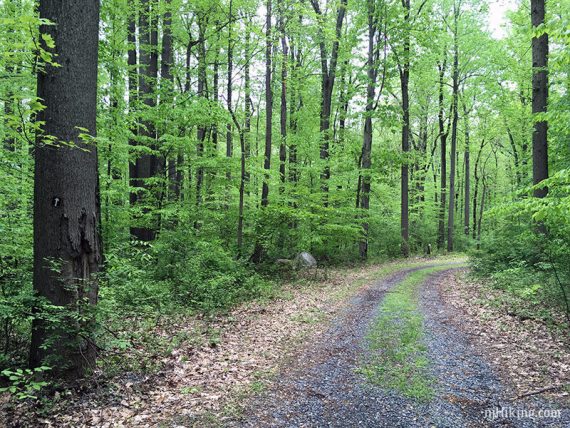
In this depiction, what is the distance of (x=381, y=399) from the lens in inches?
173

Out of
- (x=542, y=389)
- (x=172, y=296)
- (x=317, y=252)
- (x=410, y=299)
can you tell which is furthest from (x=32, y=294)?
(x=317, y=252)

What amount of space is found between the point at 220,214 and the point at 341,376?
26.1ft

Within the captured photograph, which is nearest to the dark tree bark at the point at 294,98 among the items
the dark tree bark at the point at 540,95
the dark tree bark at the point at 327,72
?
the dark tree bark at the point at 327,72

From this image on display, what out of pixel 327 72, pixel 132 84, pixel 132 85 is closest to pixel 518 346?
pixel 132 85

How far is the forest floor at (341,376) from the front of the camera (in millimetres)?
3998

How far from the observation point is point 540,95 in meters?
11.2

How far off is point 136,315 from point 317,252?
1046cm

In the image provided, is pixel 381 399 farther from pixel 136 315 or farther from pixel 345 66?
pixel 345 66

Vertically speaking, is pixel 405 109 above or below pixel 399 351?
above

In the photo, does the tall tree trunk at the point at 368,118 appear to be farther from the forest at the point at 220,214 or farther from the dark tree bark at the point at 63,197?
the dark tree bark at the point at 63,197

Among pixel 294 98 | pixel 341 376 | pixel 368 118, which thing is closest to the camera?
pixel 341 376

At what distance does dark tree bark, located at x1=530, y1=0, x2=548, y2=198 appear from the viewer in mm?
10805

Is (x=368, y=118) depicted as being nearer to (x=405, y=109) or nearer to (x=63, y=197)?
(x=405, y=109)

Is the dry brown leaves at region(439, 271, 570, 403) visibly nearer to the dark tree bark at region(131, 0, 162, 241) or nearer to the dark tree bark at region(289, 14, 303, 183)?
the dark tree bark at region(131, 0, 162, 241)
